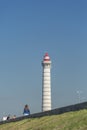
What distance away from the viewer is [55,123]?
2470cm

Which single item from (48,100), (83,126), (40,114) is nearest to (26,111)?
(40,114)

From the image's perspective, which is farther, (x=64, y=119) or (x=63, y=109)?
(x=63, y=109)

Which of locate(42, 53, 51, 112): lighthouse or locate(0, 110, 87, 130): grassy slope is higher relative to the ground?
locate(42, 53, 51, 112): lighthouse

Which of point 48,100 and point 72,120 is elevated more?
point 48,100

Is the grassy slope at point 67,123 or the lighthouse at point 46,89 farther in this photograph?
the lighthouse at point 46,89

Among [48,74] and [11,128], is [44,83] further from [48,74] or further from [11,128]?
[11,128]

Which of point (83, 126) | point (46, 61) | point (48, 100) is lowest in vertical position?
point (83, 126)

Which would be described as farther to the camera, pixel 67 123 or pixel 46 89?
pixel 46 89

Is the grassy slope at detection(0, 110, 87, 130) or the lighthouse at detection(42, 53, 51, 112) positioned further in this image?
the lighthouse at detection(42, 53, 51, 112)

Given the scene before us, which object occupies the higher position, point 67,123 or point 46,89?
point 46,89

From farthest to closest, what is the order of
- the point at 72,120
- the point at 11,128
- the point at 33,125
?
the point at 11,128 < the point at 33,125 < the point at 72,120

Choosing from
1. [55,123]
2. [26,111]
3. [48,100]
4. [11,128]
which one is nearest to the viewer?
[55,123]

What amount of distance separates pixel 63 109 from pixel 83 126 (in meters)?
7.06

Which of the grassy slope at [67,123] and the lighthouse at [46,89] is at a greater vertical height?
the lighthouse at [46,89]
